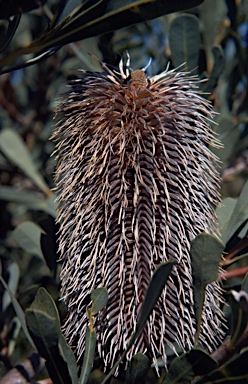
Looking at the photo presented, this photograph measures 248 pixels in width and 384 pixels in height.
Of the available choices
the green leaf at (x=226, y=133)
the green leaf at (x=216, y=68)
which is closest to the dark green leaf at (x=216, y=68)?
the green leaf at (x=216, y=68)

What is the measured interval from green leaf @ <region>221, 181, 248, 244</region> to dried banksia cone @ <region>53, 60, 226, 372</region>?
9 cm

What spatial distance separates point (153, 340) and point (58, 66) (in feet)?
4.48

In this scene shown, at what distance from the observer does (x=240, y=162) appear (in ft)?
6.35

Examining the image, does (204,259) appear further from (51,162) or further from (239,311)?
(51,162)

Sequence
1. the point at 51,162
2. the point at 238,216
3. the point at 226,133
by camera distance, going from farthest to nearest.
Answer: the point at 51,162
the point at 226,133
the point at 238,216

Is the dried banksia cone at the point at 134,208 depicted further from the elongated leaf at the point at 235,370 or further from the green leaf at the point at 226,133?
the green leaf at the point at 226,133

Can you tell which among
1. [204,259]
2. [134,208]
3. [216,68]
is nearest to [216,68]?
[216,68]

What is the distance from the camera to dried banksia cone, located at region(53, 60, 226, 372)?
101cm

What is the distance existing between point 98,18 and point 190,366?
0.59 m

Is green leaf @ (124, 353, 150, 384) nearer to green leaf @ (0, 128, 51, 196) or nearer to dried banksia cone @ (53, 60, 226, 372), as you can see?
dried banksia cone @ (53, 60, 226, 372)

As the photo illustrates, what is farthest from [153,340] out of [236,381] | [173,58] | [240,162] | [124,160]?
[240,162]

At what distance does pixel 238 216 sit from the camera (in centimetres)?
115

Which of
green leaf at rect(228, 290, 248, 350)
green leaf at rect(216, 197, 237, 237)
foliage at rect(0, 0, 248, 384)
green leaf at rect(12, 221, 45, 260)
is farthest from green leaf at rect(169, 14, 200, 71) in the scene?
green leaf at rect(228, 290, 248, 350)

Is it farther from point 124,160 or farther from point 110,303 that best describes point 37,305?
point 124,160
